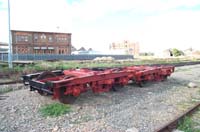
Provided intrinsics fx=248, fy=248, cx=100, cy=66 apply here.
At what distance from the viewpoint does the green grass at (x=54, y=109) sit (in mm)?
6402

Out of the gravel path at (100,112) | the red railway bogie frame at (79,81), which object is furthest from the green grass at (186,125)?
the red railway bogie frame at (79,81)

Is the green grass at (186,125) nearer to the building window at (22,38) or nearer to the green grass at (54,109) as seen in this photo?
the green grass at (54,109)

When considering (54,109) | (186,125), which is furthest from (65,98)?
(186,125)

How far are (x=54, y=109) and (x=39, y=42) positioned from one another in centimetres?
4838

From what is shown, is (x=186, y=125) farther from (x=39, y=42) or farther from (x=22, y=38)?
(x=39, y=42)

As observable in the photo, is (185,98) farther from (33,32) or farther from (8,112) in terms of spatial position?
(33,32)

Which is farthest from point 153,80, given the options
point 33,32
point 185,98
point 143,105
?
point 33,32

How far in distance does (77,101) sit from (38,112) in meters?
1.48

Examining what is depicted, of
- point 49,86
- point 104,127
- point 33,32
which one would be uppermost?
point 33,32

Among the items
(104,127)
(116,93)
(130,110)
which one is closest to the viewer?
(104,127)

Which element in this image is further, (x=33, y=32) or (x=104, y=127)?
(x=33, y=32)

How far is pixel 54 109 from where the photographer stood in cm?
670

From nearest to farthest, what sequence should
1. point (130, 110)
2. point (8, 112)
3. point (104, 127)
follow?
point (104, 127)
point (8, 112)
point (130, 110)

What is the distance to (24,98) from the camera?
785cm
